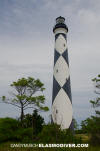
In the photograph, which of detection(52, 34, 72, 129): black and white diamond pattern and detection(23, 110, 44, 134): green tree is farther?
detection(52, 34, 72, 129): black and white diamond pattern

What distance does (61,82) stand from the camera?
1661cm

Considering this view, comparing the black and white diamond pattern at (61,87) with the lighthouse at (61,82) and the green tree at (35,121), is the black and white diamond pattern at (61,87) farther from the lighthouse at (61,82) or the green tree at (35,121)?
the green tree at (35,121)

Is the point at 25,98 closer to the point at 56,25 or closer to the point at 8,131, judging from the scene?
the point at 8,131

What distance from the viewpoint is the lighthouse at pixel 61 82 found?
52.1 feet

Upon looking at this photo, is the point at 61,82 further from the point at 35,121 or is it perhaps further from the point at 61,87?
the point at 35,121

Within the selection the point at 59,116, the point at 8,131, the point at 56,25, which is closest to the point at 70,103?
the point at 59,116

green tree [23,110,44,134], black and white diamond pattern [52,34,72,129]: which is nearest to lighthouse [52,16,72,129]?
black and white diamond pattern [52,34,72,129]

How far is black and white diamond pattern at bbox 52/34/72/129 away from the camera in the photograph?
1586 centimetres

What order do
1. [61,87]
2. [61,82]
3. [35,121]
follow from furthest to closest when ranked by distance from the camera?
[61,82]
[61,87]
[35,121]

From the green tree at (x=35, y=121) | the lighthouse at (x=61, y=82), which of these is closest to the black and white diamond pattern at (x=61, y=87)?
the lighthouse at (x=61, y=82)

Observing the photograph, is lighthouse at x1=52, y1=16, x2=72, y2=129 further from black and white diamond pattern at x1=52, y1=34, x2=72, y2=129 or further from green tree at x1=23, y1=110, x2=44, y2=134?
green tree at x1=23, y1=110, x2=44, y2=134

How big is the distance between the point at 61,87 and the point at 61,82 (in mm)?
477

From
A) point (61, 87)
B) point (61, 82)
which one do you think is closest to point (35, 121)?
point (61, 87)

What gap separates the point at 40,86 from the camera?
16234mm
